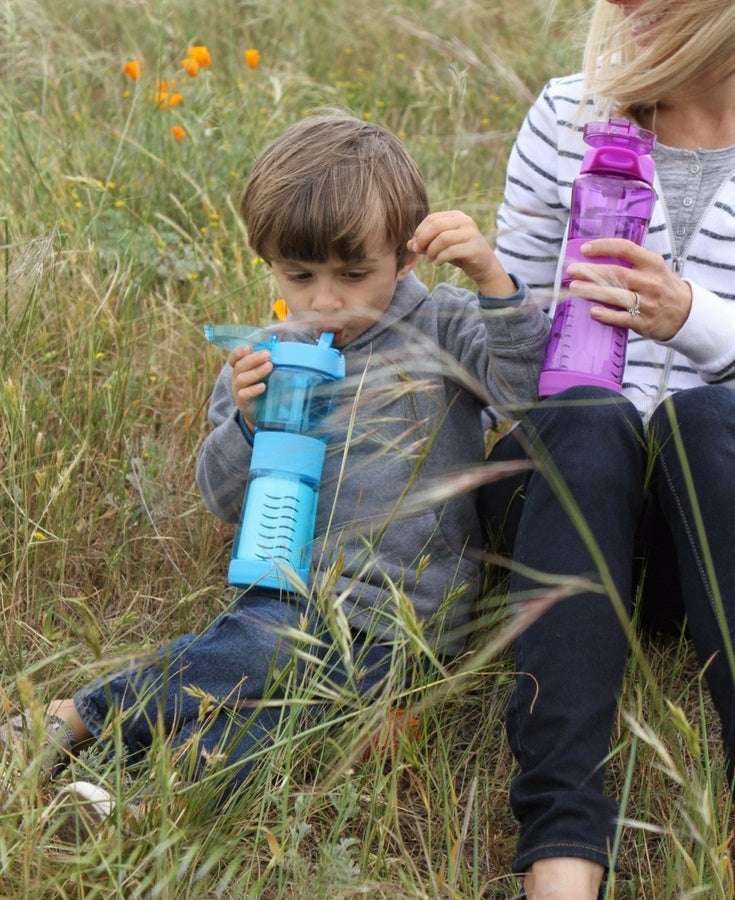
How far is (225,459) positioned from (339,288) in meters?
0.30

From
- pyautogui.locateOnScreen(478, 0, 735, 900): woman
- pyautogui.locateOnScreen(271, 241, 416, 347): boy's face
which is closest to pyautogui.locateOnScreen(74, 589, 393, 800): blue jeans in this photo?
pyautogui.locateOnScreen(478, 0, 735, 900): woman

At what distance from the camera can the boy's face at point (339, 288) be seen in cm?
168

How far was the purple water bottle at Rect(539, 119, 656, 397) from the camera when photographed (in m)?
1.55

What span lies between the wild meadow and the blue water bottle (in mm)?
94

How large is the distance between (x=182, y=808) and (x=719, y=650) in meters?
0.64

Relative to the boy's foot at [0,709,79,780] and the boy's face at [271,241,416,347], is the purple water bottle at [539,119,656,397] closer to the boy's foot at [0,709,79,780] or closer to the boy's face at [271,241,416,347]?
the boy's face at [271,241,416,347]

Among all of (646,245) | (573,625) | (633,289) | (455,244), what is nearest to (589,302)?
(633,289)

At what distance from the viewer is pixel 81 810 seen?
3.99 ft

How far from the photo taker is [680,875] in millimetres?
1284

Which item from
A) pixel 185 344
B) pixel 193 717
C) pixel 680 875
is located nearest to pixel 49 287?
pixel 185 344

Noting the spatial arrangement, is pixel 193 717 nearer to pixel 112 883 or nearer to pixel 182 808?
pixel 182 808

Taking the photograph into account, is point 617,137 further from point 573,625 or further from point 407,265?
point 573,625

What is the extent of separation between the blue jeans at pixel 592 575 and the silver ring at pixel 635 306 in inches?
4.3

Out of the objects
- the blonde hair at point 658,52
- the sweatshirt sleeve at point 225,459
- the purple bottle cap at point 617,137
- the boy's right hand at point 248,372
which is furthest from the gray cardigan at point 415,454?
the blonde hair at point 658,52
